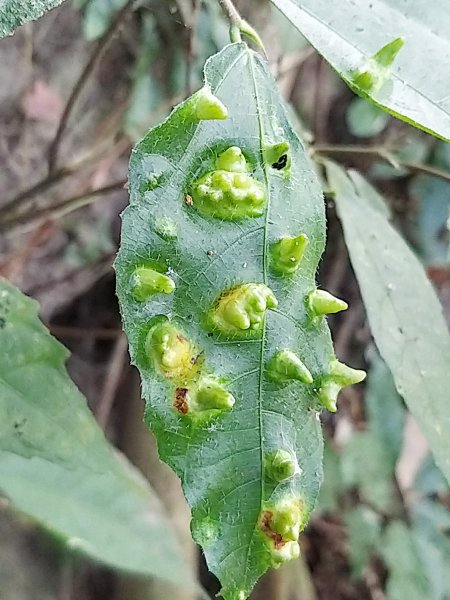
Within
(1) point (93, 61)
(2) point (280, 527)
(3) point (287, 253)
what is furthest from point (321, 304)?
(1) point (93, 61)

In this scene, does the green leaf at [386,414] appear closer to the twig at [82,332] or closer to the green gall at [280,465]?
the twig at [82,332]

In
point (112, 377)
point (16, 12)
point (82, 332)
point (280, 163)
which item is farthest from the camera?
point (112, 377)

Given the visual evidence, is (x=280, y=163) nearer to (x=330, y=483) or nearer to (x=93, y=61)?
(x=93, y=61)

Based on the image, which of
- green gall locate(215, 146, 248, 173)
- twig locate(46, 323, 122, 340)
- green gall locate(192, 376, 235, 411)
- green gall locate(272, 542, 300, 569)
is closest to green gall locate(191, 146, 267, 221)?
green gall locate(215, 146, 248, 173)

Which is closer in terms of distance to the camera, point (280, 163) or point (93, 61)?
point (280, 163)

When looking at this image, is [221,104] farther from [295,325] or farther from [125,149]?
[125,149]

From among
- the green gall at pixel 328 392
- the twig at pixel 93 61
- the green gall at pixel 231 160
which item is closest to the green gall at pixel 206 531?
the green gall at pixel 328 392

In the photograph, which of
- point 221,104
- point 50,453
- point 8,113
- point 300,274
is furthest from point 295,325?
point 8,113
